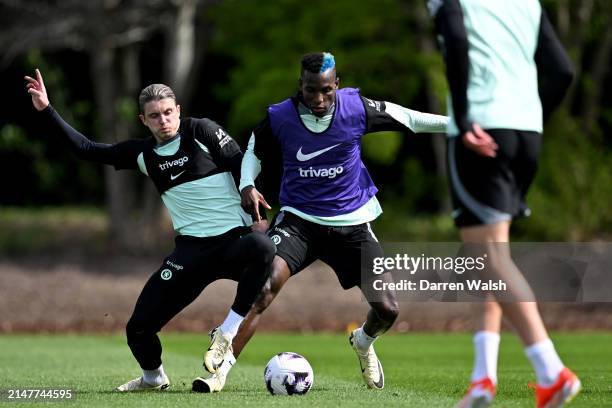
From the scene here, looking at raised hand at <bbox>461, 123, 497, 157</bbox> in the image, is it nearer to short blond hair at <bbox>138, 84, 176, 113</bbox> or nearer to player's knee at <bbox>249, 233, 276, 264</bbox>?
player's knee at <bbox>249, 233, 276, 264</bbox>

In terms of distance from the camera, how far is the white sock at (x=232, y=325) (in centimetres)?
804

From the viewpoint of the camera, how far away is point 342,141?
27.3ft

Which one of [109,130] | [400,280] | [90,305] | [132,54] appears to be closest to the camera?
[400,280]

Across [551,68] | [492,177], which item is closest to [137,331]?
[492,177]

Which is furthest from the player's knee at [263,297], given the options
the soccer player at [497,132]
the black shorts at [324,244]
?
the soccer player at [497,132]

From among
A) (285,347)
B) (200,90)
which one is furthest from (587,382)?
(200,90)

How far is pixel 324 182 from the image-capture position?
8.35 meters

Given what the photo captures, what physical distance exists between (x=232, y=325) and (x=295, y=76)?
15.4 m

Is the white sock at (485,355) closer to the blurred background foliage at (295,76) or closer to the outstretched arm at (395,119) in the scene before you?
the outstretched arm at (395,119)

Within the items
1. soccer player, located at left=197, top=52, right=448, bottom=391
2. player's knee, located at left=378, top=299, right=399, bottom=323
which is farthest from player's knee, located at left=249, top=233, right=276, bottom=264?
player's knee, located at left=378, top=299, right=399, bottom=323

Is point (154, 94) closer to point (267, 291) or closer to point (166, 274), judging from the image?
point (166, 274)

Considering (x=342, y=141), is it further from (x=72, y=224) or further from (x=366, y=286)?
(x=72, y=224)

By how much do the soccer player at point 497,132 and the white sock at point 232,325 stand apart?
254 cm

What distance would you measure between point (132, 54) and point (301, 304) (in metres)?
10.2
